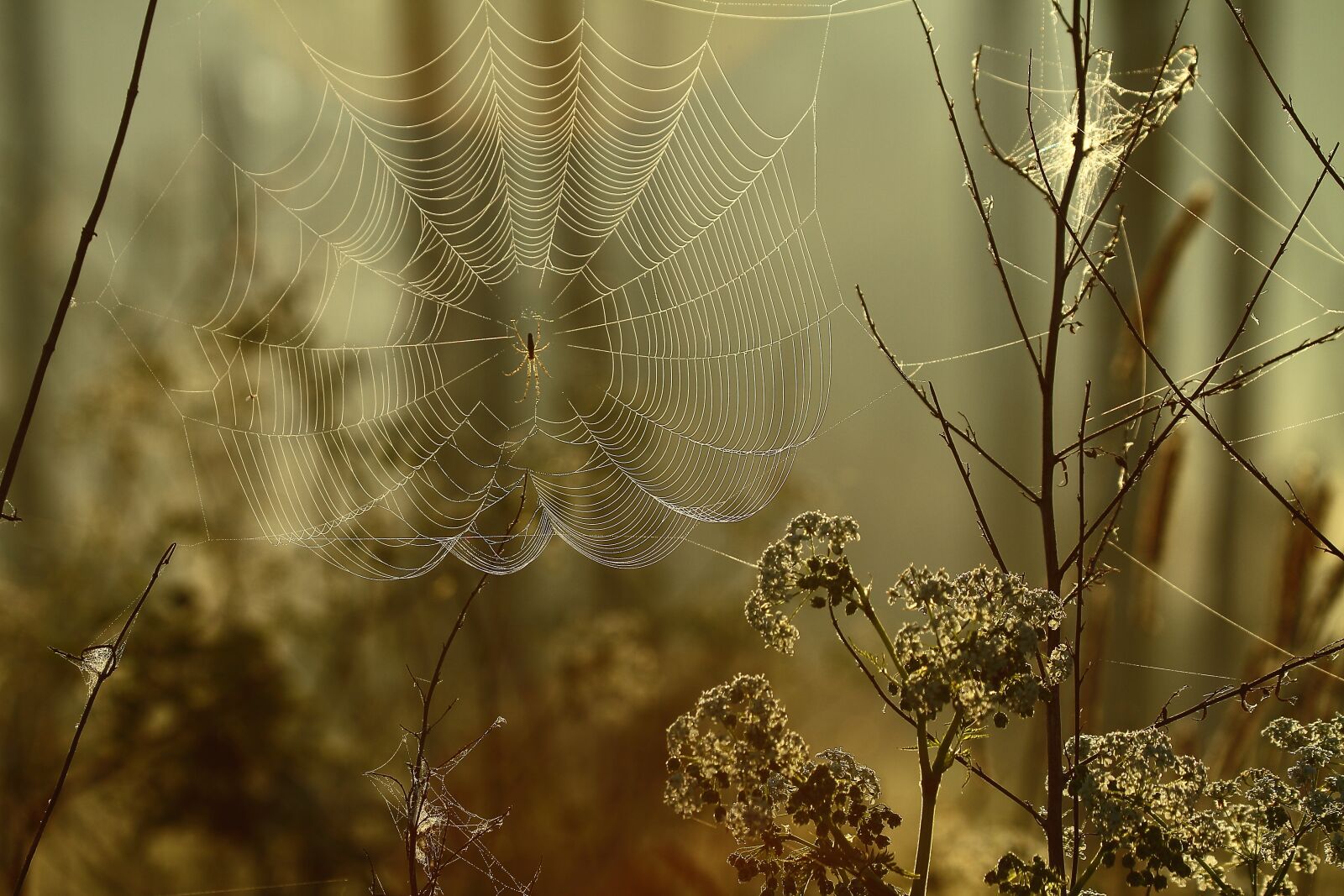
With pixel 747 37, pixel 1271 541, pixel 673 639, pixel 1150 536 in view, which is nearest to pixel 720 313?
pixel 747 37

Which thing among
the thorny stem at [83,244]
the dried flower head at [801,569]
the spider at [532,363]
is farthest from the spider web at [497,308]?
the thorny stem at [83,244]

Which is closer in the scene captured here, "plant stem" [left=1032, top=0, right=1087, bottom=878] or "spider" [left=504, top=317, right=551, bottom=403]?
"plant stem" [left=1032, top=0, right=1087, bottom=878]

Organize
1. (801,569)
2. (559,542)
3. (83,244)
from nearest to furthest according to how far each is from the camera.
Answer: (83,244) → (801,569) → (559,542)

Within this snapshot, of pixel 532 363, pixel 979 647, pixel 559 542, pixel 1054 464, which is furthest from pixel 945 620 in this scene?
pixel 532 363

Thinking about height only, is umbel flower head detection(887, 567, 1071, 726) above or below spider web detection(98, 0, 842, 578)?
below

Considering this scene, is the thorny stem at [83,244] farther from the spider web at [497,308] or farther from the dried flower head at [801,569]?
the spider web at [497,308]

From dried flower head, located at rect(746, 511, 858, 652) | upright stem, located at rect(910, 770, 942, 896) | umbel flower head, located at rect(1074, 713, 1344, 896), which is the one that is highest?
dried flower head, located at rect(746, 511, 858, 652)

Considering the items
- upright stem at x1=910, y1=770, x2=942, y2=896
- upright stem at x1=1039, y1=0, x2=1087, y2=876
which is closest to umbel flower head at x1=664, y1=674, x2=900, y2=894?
upright stem at x1=910, y1=770, x2=942, y2=896

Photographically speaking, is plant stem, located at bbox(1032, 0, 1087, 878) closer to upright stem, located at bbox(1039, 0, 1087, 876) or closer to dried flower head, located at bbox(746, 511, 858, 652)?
upright stem, located at bbox(1039, 0, 1087, 876)

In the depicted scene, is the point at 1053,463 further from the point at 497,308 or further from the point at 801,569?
the point at 497,308
